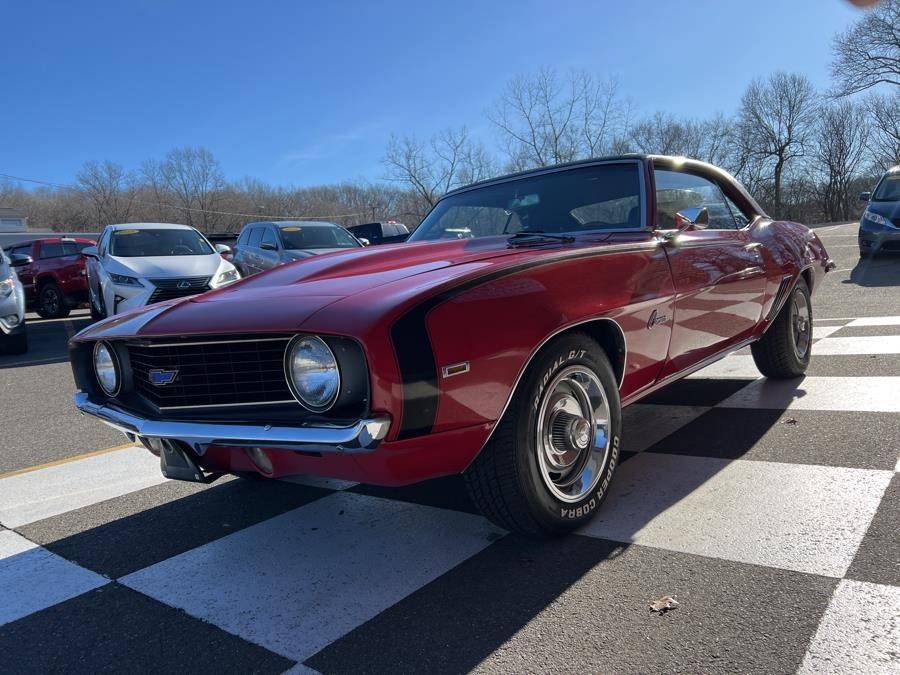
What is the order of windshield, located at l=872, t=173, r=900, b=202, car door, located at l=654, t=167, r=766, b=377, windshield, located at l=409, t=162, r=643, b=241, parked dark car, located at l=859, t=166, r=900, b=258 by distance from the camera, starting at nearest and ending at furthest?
1. car door, located at l=654, t=167, r=766, b=377
2. windshield, located at l=409, t=162, r=643, b=241
3. parked dark car, located at l=859, t=166, r=900, b=258
4. windshield, located at l=872, t=173, r=900, b=202

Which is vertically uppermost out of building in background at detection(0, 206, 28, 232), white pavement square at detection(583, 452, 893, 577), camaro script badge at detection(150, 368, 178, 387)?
building in background at detection(0, 206, 28, 232)

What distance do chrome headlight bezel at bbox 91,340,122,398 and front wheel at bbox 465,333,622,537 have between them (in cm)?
150

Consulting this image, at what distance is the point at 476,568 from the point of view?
90.2 inches

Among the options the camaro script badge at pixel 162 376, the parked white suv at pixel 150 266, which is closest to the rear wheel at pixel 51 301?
the parked white suv at pixel 150 266

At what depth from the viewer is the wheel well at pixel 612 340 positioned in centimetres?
264

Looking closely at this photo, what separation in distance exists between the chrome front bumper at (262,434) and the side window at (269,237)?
8540mm

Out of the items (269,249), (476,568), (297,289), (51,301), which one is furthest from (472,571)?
(51,301)

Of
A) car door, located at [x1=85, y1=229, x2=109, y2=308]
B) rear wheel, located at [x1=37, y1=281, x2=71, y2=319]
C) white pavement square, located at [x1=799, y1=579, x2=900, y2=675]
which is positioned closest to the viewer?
white pavement square, located at [x1=799, y1=579, x2=900, y2=675]

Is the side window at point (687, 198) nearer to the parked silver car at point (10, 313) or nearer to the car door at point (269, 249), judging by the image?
the car door at point (269, 249)

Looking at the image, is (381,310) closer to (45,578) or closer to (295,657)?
(295,657)

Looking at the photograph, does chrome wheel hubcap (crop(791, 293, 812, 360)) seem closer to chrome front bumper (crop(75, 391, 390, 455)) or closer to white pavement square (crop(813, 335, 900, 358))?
white pavement square (crop(813, 335, 900, 358))

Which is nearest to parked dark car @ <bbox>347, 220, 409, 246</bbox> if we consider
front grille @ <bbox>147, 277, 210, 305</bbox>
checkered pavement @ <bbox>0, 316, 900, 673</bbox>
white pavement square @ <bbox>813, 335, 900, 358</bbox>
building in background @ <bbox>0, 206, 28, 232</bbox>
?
front grille @ <bbox>147, 277, 210, 305</bbox>

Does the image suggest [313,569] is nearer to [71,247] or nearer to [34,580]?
[34,580]

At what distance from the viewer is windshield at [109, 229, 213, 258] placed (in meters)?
9.77
